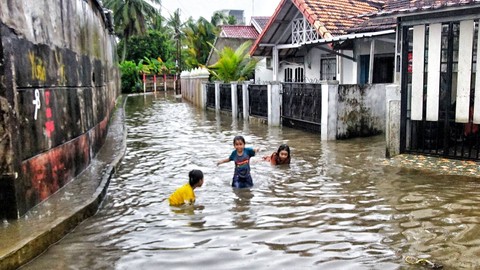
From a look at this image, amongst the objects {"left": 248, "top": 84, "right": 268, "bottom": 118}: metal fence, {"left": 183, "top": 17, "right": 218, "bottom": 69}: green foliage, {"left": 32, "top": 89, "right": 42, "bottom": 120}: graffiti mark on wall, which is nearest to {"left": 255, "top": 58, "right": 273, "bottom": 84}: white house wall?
{"left": 248, "top": 84, "right": 268, "bottom": 118}: metal fence

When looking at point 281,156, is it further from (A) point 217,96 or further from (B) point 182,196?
(A) point 217,96

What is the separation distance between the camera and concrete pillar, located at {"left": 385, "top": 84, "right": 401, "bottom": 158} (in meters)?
9.29

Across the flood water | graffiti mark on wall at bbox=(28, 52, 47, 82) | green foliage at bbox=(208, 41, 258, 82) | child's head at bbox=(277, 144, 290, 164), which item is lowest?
the flood water

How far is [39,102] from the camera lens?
593 centimetres

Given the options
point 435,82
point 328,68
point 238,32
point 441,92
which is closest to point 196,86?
point 238,32

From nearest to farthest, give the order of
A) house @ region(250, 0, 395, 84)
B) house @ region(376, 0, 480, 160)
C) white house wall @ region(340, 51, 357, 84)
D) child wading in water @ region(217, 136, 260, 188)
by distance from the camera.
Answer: child wading in water @ region(217, 136, 260, 188)
house @ region(376, 0, 480, 160)
house @ region(250, 0, 395, 84)
white house wall @ region(340, 51, 357, 84)

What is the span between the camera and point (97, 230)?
18.0ft

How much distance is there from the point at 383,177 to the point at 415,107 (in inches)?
78.9

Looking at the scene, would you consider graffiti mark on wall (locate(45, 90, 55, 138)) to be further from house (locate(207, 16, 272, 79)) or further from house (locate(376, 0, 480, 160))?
house (locate(207, 16, 272, 79))

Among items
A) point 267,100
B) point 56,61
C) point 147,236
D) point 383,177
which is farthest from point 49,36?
point 267,100

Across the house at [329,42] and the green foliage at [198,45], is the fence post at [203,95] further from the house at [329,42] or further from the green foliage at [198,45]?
the green foliage at [198,45]

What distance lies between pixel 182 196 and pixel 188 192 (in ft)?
0.35

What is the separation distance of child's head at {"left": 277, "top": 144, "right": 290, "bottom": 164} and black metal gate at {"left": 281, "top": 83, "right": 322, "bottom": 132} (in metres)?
4.05

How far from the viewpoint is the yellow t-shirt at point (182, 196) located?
6484 millimetres
